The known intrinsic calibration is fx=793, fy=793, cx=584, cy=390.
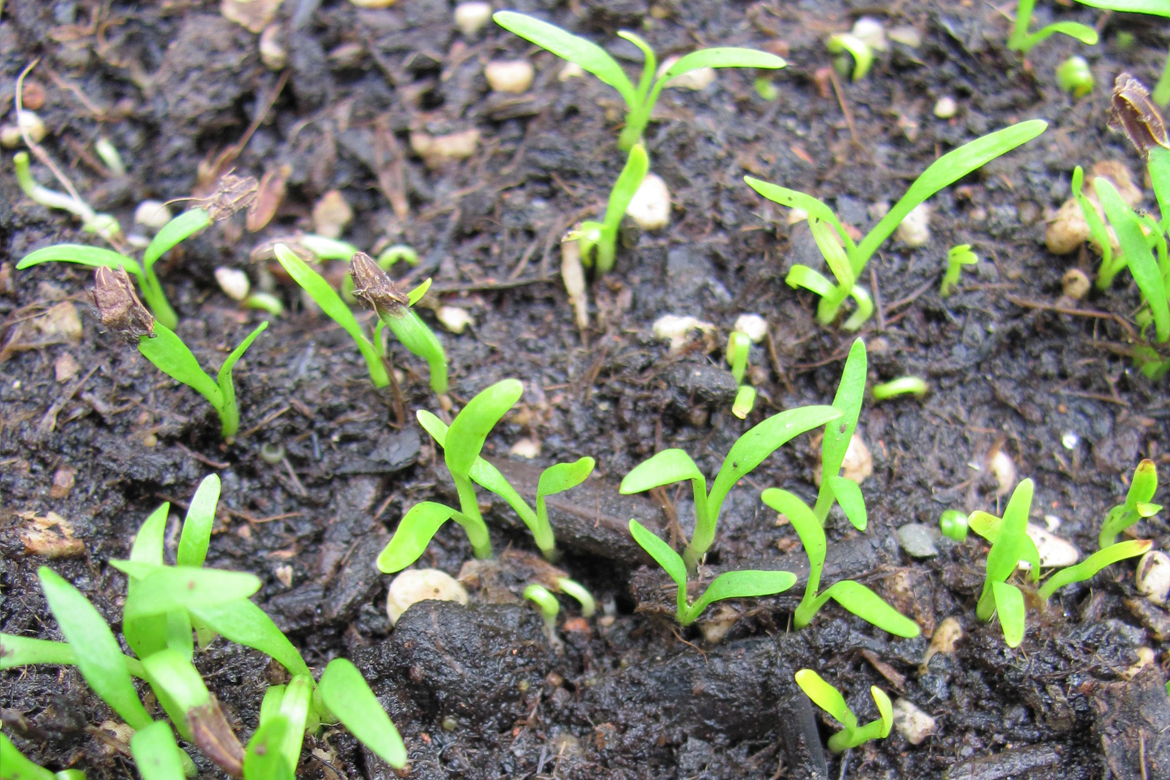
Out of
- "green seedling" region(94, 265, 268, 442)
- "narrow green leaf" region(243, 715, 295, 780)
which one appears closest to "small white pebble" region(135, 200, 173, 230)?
"green seedling" region(94, 265, 268, 442)

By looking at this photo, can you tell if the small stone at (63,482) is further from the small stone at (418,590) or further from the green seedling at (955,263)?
the green seedling at (955,263)

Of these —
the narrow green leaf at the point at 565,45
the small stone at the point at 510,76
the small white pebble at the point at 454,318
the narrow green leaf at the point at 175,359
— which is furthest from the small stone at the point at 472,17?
the narrow green leaf at the point at 175,359

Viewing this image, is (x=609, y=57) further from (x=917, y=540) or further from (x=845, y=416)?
(x=917, y=540)

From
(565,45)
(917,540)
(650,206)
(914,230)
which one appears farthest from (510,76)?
(917,540)

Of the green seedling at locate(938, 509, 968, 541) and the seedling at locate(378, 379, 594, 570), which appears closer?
the seedling at locate(378, 379, 594, 570)

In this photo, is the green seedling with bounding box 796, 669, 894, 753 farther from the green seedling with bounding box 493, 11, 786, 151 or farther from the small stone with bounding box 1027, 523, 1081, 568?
the green seedling with bounding box 493, 11, 786, 151

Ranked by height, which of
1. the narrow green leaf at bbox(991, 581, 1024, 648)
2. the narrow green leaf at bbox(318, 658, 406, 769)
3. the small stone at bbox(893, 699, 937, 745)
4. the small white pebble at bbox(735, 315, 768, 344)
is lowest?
the small stone at bbox(893, 699, 937, 745)
